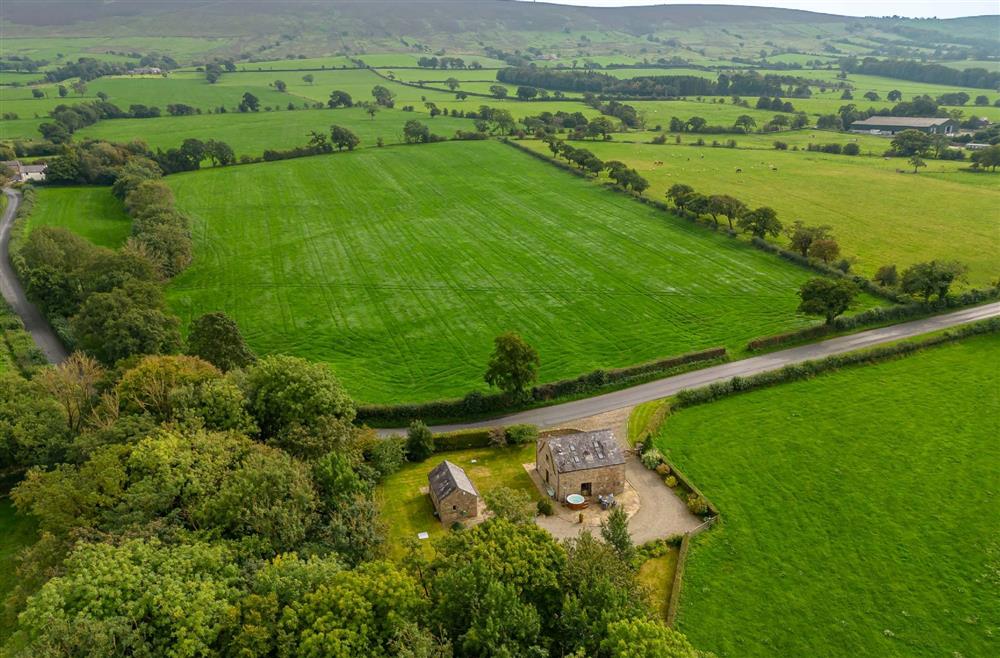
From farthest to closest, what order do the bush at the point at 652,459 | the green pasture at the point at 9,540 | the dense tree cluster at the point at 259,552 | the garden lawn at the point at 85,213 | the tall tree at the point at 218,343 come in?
1. the garden lawn at the point at 85,213
2. the tall tree at the point at 218,343
3. the bush at the point at 652,459
4. the green pasture at the point at 9,540
5. the dense tree cluster at the point at 259,552

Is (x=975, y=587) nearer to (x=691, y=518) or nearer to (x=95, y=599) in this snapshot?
(x=691, y=518)

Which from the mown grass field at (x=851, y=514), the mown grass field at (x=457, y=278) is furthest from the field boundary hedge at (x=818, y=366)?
the mown grass field at (x=457, y=278)

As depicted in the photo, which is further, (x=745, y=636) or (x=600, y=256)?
(x=600, y=256)

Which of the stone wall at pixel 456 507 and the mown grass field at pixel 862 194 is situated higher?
the mown grass field at pixel 862 194

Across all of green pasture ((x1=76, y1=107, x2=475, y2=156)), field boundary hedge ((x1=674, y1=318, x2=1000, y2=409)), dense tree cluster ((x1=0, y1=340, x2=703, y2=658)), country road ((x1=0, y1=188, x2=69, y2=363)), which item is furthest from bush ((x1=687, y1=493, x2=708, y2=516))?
green pasture ((x1=76, y1=107, x2=475, y2=156))

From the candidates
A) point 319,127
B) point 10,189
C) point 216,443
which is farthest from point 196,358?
point 319,127

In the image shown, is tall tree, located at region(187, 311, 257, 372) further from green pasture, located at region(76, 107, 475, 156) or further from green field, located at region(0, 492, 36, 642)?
green pasture, located at region(76, 107, 475, 156)

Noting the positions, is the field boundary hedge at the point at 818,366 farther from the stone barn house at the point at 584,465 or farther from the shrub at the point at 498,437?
the shrub at the point at 498,437
